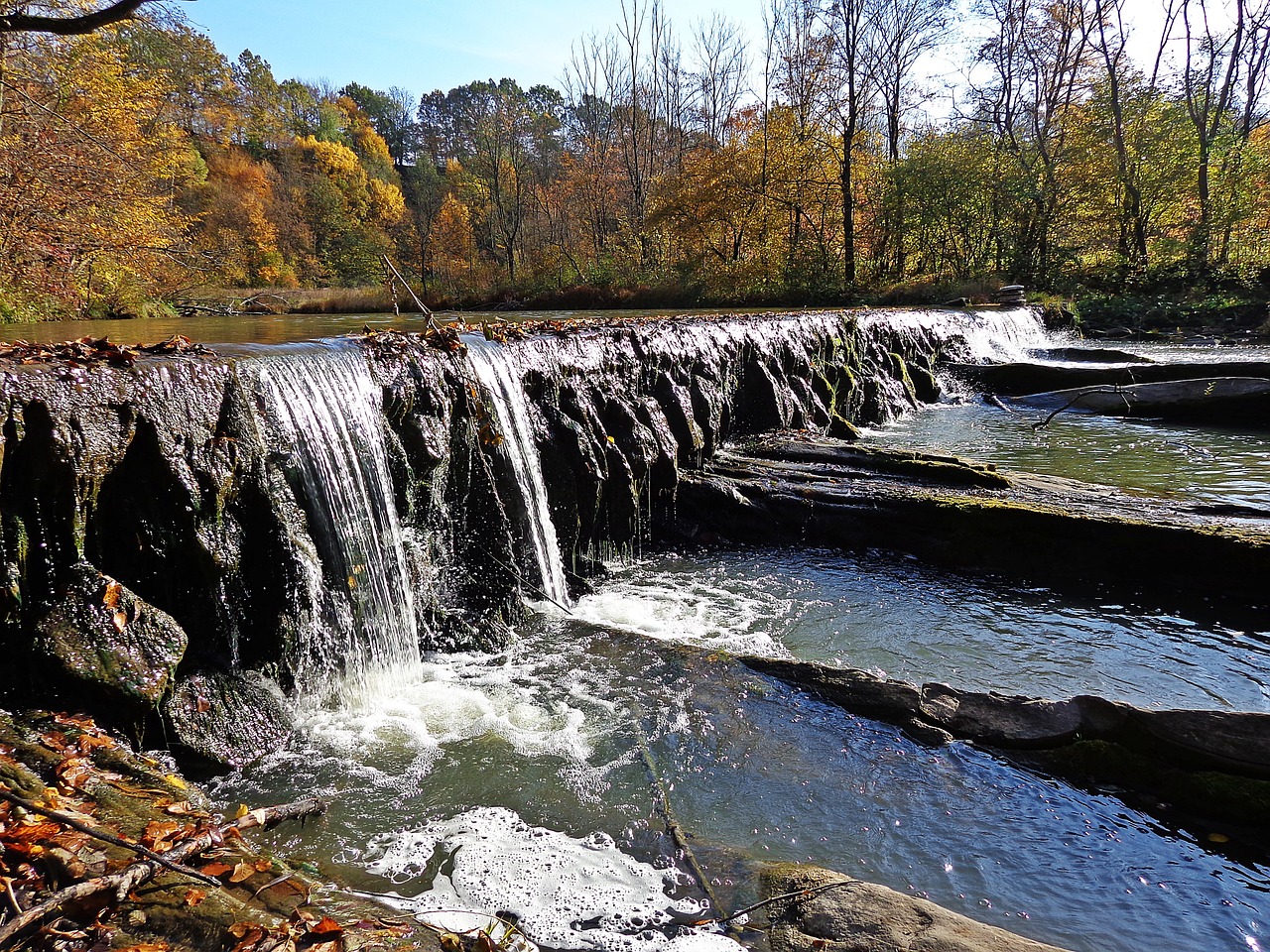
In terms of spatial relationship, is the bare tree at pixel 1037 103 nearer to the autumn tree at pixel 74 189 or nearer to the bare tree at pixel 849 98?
the bare tree at pixel 849 98

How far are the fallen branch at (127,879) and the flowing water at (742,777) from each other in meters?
0.36

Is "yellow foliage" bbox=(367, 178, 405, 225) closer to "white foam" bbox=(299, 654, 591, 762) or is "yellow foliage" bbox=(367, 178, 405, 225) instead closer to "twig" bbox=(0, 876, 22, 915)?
"white foam" bbox=(299, 654, 591, 762)

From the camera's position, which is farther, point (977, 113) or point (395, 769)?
point (977, 113)

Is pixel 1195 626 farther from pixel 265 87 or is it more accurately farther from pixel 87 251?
pixel 265 87

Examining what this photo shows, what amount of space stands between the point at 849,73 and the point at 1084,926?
25757 millimetres

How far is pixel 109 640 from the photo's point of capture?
10.8 ft

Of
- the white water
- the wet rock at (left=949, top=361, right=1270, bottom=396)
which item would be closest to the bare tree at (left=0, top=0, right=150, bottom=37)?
the white water

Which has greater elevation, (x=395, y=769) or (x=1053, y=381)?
(x=1053, y=381)

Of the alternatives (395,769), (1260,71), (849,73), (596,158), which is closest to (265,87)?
(596,158)

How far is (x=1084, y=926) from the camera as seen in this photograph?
2633mm

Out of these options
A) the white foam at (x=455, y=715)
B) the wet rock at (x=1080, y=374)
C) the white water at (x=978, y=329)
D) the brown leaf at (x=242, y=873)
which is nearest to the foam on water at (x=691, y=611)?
the white foam at (x=455, y=715)

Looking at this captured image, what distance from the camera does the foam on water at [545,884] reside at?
103 inches

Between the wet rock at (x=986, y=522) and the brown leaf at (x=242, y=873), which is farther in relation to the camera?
the wet rock at (x=986, y=522)

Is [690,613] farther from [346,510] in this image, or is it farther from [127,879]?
[127,879]
